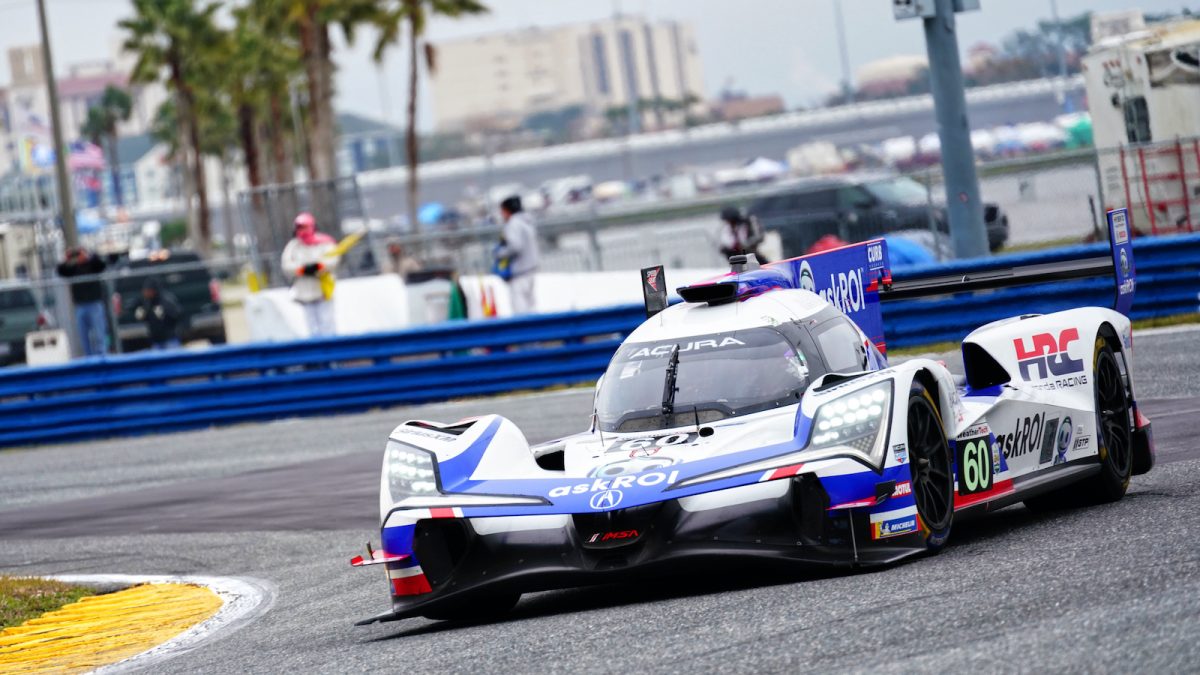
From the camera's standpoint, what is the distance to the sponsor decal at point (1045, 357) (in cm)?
820

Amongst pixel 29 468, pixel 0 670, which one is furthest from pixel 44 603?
pixel 29 468

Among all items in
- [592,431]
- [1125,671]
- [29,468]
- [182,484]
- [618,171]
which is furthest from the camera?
[618,171]

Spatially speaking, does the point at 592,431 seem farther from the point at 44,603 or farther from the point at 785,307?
the point at 44,603

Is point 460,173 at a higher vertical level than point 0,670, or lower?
higher

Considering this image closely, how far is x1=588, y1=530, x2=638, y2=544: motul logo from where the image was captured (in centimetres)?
661

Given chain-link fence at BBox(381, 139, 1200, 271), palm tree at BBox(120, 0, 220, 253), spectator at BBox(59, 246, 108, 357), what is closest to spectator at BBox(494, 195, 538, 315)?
chain-link fence at BBox(381, 139, 1200, 271)

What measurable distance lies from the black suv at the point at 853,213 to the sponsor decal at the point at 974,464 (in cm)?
1409

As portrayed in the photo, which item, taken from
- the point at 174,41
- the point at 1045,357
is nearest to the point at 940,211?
the point at 1045,357

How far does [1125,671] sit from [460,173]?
14436cm

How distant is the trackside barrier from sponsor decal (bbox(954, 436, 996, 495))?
943 cm

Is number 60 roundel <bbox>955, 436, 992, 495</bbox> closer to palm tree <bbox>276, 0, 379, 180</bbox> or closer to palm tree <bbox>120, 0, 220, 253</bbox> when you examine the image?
palm tree <bbox>276, 0, 379, 180</bbox>

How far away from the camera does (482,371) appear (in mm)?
19031

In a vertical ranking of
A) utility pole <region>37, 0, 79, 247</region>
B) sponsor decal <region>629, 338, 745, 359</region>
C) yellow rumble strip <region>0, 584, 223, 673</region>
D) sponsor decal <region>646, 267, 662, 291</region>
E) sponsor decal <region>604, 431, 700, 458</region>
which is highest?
utility pole <region>37, 0, 79, 247</region>

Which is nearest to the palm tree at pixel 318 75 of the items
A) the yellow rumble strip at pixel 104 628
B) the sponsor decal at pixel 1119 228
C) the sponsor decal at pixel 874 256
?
the yellow rumble strip at pixel 104 628
